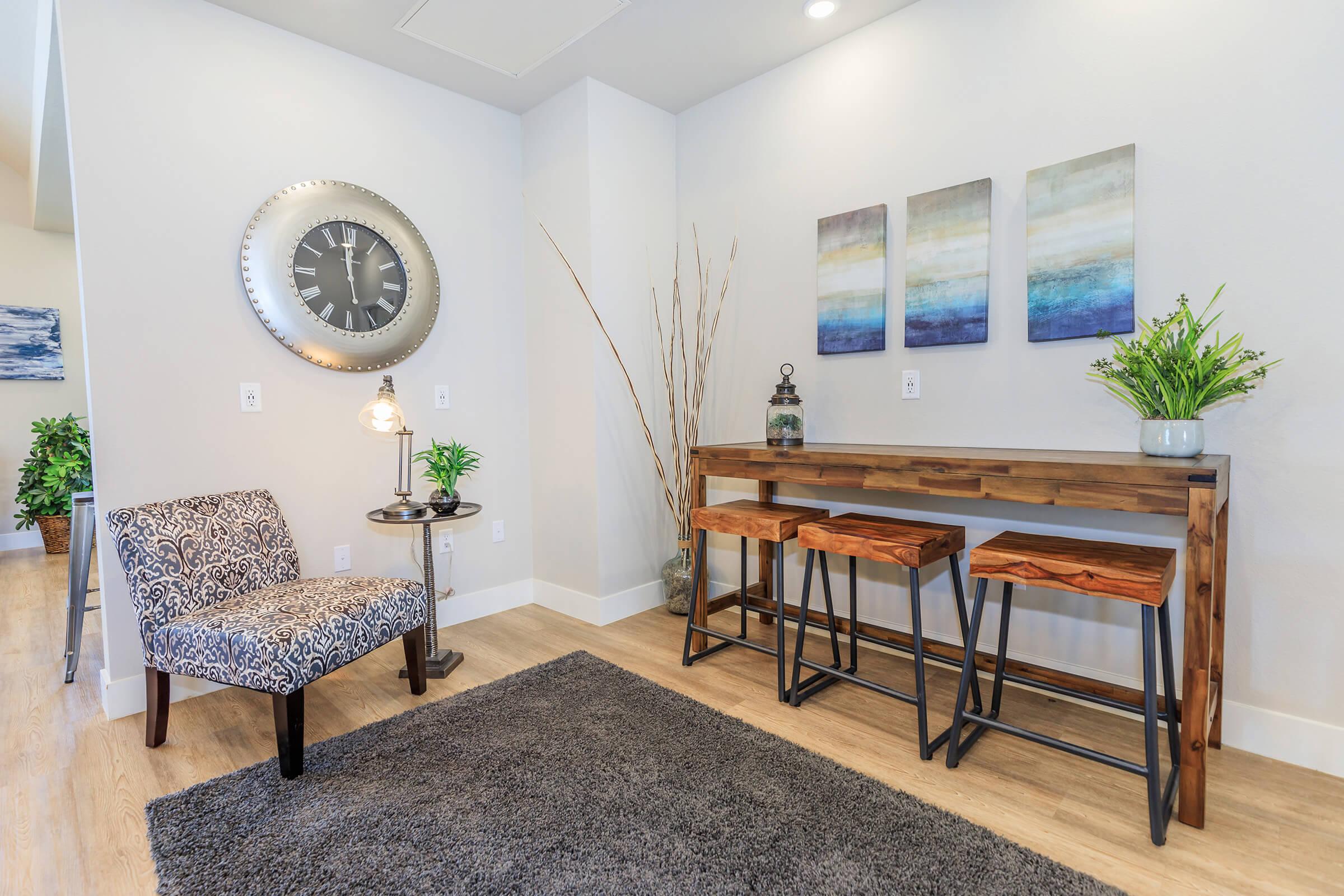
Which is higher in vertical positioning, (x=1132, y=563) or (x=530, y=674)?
(x=1132, y=563)

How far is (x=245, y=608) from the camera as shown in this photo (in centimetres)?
204

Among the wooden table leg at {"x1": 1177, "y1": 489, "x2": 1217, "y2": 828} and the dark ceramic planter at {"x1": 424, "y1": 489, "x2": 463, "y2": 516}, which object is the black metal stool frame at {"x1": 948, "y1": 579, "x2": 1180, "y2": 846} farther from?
the dark ceramic planter at {"x1": 424, "y1": 489, "x2": 463, "y2": 516}

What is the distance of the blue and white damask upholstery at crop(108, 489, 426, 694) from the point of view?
1840 mm

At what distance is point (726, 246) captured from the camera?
3.28m

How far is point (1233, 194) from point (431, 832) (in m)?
2.84

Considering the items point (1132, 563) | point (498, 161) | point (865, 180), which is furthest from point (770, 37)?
point (1132, 563)

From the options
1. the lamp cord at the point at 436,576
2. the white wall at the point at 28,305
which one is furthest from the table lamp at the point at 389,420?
the white wall at the point at 28,305

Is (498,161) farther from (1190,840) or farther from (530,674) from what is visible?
(1190,840)

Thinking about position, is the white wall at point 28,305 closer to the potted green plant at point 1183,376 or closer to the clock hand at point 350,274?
the clock hand at point 350,274

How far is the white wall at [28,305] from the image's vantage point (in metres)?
5.18

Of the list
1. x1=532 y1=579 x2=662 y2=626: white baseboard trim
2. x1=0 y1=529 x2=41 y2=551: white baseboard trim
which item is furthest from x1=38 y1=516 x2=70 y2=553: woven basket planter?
x1=532 y1=579 x2=662 y2=626: white baseboard trim

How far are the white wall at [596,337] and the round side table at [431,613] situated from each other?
720 mm

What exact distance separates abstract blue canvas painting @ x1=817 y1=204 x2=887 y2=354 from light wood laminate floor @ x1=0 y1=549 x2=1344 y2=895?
1.36 m

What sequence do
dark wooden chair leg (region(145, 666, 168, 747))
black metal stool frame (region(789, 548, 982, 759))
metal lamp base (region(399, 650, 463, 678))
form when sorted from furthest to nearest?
1. metal lamp base (region(399, 650, 463, 678))
2. dark wooden chair leg (region(145, 666, 168, 747))
3. black metal stool frame (region(789, 548, 982, 759))
